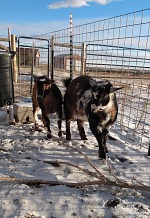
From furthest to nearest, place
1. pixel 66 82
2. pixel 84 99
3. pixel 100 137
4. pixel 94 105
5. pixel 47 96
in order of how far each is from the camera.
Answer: pixel 66 82, pixel 47 96, pixel 84 99, pixel 100 137, pixel 94 105

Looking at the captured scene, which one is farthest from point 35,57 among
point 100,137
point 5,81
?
point 100,137

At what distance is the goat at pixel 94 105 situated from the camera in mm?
3383

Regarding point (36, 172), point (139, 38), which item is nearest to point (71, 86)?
point (139, 38)

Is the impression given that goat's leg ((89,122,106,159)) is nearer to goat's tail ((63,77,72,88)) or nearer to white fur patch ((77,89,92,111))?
white fur patch ((77,89,92,111))

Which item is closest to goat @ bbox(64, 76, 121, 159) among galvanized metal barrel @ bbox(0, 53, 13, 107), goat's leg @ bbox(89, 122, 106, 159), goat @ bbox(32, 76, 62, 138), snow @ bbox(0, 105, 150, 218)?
goat's leg @ bbox(89, 122, 106, 159)

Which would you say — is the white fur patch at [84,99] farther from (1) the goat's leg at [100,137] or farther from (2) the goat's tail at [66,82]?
(2) the goat's tail at [66,82]

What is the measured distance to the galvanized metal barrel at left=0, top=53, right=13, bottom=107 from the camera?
22.2ft

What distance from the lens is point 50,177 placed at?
10.2 ft

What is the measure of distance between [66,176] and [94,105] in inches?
42.7

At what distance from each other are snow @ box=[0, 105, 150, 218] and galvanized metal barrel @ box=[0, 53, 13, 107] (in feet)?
7.51

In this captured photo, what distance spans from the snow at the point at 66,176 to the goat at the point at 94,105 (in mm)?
370

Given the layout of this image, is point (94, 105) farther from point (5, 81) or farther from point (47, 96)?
point (5, 81)

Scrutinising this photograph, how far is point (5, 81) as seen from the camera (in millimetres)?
6906

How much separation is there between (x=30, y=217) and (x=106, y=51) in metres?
3.38
